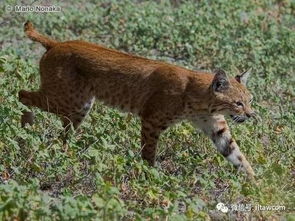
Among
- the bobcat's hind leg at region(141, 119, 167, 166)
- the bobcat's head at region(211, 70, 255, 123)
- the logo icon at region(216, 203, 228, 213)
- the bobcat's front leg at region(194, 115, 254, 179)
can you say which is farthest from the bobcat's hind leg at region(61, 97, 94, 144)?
the logo icon at region(216, 203, 228, 213)

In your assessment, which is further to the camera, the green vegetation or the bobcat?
the bobcat

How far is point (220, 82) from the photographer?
8.98 metres

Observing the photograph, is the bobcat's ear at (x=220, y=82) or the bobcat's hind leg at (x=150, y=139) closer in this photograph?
the bobcat's hind leg at (x=150, y=139)

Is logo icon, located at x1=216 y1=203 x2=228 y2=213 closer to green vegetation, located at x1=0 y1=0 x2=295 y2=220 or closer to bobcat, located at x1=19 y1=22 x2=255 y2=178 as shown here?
green vegetation, located at x1=0 y1=0 x2=295 y2=220

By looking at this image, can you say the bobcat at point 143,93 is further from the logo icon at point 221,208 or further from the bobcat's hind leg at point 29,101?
the logo icon at point 221,208

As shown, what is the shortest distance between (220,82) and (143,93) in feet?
2.43

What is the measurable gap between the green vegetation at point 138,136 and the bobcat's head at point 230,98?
0.34m

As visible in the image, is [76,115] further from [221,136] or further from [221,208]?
[221,208]

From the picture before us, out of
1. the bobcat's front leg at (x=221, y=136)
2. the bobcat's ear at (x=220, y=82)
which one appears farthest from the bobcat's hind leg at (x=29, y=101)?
the bobcat's ear at (x=220, y=82)

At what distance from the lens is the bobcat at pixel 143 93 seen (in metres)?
8.91

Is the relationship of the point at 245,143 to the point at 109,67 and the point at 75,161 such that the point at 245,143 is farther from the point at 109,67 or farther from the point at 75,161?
the point at 75,161

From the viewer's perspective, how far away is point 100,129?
8891 millimetres

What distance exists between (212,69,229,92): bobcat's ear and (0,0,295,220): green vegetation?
2.02 ft

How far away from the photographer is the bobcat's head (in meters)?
8.99
